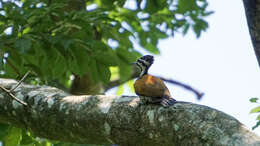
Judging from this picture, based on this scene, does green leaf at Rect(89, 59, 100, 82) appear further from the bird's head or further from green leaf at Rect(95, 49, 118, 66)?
the bird's head

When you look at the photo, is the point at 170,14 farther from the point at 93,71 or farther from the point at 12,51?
the point at 12,51

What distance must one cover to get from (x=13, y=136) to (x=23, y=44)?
1.11 metres

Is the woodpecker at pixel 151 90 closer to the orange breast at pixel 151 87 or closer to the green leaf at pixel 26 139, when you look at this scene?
the orange breast at pixel 151 87

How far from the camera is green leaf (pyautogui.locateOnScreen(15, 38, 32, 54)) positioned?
4588mm

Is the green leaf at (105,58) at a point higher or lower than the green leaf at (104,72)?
higher

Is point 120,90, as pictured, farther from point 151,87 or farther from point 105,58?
point 151,87

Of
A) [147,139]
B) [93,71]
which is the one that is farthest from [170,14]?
[147,139]

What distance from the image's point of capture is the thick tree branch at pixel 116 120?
3000 millimetres

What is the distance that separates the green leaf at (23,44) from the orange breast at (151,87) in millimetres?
1350

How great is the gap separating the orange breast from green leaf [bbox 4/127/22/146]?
4.93ft

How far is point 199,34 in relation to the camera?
8602 mm

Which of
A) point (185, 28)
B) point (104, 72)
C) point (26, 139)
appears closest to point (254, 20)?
point (104, 72)

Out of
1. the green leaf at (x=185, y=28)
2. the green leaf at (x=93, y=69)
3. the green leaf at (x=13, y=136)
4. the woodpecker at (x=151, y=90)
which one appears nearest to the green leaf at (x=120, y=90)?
A: the green leaf at (x=185, y=28)

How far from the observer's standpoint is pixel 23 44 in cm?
467
